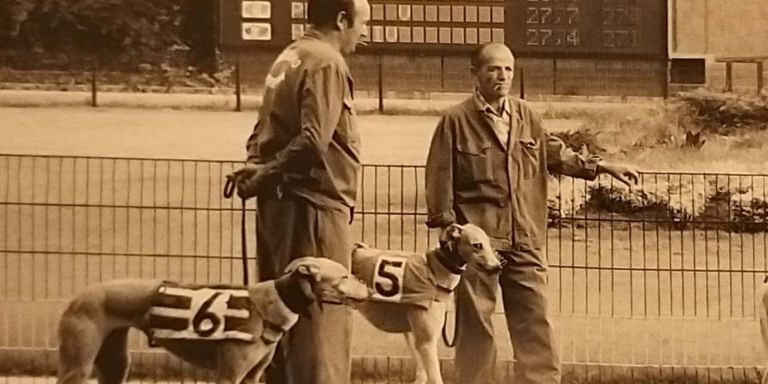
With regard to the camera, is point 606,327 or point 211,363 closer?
point 211,363

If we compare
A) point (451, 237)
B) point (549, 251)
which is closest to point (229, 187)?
point (451, 237)

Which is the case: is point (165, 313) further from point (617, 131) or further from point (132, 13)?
point (617, 131)

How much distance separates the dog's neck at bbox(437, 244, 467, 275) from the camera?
4508 millimetres

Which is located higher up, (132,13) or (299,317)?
(132,13)

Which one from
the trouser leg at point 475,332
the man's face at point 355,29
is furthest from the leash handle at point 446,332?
the man's face at point 355,29

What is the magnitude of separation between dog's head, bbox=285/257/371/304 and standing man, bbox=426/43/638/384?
0.49 metres

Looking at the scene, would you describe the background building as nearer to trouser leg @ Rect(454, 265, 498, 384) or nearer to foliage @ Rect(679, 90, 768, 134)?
foliage @ Rect(679, 90, 768, 134)

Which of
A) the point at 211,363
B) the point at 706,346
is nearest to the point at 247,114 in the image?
the point at 211,363

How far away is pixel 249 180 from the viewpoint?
4375mm

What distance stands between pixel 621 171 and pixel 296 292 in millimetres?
1255

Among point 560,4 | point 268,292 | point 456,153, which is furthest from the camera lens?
point 560,4

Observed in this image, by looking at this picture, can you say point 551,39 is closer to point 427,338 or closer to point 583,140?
point 583,140

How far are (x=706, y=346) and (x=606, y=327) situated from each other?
35 centimetres

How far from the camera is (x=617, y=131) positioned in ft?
15.9
